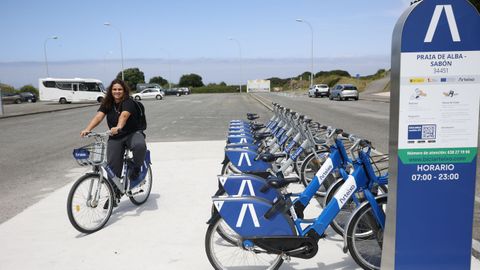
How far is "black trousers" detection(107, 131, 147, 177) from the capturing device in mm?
4551

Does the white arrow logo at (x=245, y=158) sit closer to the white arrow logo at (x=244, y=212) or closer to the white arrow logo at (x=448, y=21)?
the white arrow logo at (x=244, y=212)

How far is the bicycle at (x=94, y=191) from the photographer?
405cm

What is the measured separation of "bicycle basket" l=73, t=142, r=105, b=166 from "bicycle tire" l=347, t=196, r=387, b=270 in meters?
2.68

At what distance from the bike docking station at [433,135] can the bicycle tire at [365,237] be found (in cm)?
36

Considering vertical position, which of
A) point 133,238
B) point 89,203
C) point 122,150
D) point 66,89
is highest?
point 66,89

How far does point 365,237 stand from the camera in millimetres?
3232

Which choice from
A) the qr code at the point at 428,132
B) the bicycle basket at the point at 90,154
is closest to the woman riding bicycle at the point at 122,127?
the bicycle basket at the point at 90,154

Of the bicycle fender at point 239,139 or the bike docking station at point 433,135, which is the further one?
the bicycle fender at point 239,139

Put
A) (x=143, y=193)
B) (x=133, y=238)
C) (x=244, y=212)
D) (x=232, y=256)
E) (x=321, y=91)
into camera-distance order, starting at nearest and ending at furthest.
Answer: (x=244, y=212)
(x=232, y=256)
(x=133, y=238)
(x=143, y=193)
(x=321, y=91)

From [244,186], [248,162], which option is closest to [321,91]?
[248,162]

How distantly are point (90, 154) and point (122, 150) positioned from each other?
0.54 meters

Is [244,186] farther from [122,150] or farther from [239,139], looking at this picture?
[239,139]

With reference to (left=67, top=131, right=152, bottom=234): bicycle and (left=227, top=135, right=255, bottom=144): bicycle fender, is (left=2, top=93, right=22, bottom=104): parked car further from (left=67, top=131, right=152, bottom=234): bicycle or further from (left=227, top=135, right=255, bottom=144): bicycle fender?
(left=67, top=131, right=152, bottom=234): bicycle

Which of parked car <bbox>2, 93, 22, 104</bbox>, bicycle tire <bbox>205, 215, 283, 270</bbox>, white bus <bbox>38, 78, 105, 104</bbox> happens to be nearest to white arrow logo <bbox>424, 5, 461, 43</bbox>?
bicycle tire <bbox>205, 215, 283, 270</bbox>
